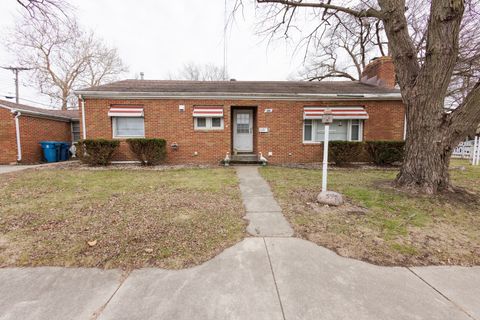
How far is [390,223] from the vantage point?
11.4 feet

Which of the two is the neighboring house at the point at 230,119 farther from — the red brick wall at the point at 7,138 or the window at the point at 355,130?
the red brick wall at the point at 7,138

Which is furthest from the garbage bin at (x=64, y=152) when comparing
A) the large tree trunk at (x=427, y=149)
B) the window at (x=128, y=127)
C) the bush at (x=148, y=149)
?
the large tree trunk at (x=427, y=149)

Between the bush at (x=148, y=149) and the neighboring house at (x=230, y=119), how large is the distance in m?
0.72

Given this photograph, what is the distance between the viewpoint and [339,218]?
12.0 feet

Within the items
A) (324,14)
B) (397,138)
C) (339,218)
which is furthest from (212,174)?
(397,138)

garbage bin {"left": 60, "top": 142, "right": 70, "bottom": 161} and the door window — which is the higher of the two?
the door window

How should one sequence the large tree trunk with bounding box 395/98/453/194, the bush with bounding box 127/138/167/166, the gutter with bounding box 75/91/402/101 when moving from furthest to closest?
the gutter with bounding box 75/91/402/101 → the bush with bounding box 127/138/167/166 → the large tree trunk with bounding box 395/98/453/194

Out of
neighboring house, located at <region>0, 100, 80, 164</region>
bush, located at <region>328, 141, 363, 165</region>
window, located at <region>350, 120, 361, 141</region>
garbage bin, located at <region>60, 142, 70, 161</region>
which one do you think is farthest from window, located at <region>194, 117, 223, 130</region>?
neighboring house, located at <region>0, 100, 80, 164</region>

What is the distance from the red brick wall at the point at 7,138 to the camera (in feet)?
32.5

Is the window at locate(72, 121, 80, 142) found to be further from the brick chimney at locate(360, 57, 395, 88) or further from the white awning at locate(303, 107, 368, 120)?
the brick chimney at locate(360, 57, 395, 88)

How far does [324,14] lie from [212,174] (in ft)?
21.9

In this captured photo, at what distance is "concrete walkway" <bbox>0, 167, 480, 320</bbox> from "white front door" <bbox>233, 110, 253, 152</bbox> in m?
8.11

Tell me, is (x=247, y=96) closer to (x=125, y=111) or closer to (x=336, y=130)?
(x=336, y=130)

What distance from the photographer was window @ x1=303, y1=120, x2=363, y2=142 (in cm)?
990
